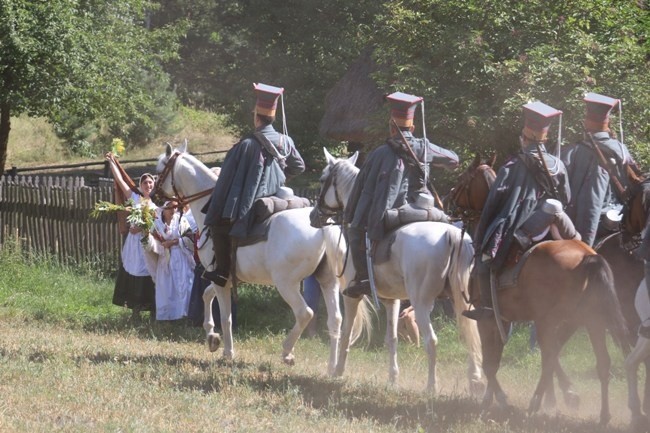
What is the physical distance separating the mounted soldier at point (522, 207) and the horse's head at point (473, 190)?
346mm

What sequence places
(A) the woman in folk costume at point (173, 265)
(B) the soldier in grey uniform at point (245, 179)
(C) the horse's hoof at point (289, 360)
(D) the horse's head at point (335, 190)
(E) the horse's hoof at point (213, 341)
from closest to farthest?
(D) the horse's head at point (335, 190) < (B) the soldier in grey uniform at point (245, 179) < (C) the horse's hoof at point (289, 360) < (E) the horse's hoof at point (213, 341) < (A) the woman in folk costume at point (173, 265)

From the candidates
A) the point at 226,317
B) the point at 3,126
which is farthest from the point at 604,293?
the point at 3,126

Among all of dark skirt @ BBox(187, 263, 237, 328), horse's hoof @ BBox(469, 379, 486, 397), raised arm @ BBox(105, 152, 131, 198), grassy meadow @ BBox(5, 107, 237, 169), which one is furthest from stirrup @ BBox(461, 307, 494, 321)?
grassy meadow @ BBox(5, 107, 237, 169)

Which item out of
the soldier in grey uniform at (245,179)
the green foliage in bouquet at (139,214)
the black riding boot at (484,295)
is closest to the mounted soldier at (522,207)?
the black riding boot at (484,295)

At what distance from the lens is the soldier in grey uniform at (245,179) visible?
37.0 feet

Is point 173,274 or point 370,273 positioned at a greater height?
point 370,273

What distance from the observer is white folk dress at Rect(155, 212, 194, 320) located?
13.9m

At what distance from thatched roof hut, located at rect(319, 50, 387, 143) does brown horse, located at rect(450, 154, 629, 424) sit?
27.6 feet

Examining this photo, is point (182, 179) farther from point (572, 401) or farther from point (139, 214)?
point (572, 401)

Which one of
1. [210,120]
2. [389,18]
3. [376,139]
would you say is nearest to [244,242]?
[376,139]

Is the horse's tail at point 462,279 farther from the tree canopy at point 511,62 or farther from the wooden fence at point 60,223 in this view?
the wooden fence at point 60,223

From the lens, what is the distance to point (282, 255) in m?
11.2

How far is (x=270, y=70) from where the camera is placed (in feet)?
96.7

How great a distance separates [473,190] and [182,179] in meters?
3.86
